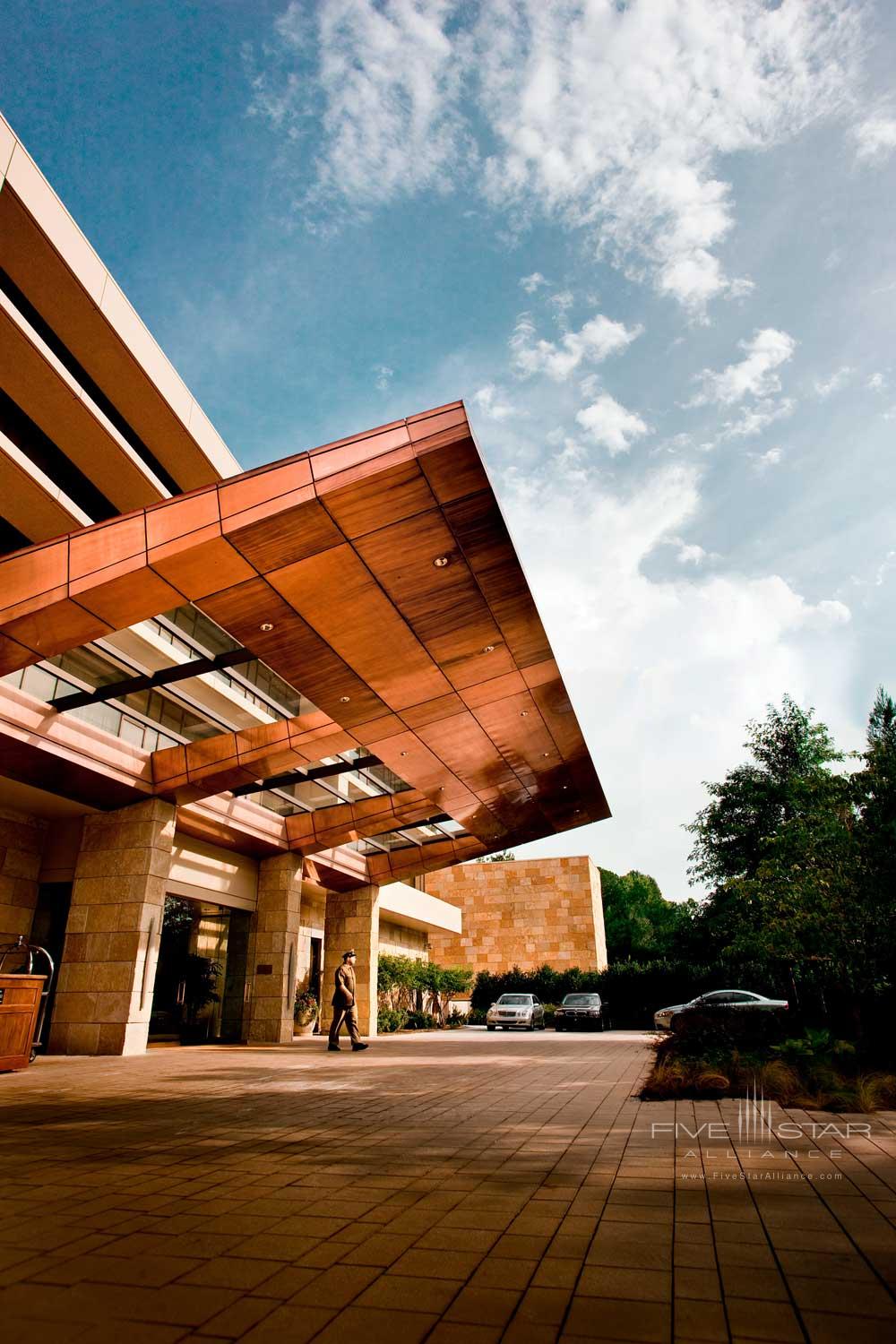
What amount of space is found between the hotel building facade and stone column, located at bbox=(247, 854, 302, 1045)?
7 cm

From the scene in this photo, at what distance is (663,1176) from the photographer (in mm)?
4602

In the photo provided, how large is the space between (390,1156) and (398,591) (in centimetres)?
804

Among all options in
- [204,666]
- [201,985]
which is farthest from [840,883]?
[201,985]

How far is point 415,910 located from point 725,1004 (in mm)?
19029

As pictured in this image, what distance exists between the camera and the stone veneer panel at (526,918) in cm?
4500

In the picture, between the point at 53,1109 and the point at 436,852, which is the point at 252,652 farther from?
the point at 436,852

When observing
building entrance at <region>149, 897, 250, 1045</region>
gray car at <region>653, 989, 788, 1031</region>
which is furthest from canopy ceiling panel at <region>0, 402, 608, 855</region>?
building entrance at <region>149, 897, 250, 1045</region>

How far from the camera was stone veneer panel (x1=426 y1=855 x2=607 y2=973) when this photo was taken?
45.0 metres

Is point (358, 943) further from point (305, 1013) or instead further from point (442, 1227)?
point (442, 1227)

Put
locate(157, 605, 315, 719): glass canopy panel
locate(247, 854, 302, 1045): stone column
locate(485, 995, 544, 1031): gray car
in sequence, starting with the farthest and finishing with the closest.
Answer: locate(485, 995, 544, 1031): gray car
locate(247, 854, 302, 1045): stone column
locate(157, 605, 315, 719): glass canopy panel

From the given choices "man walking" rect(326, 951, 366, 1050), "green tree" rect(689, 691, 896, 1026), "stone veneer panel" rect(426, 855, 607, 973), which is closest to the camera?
"green tree" rect(689, 691, 896, 1026)

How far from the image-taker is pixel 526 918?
4603 centimetres

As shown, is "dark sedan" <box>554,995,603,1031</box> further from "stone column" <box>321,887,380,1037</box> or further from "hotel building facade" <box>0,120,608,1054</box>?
→ "hotel building facade" <box>0,120,608,1054</box>

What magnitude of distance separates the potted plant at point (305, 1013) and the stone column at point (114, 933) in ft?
31.8
